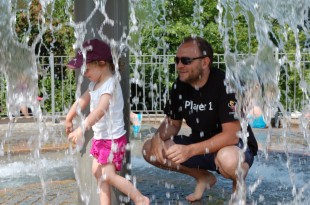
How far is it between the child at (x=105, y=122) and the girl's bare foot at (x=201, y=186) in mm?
556

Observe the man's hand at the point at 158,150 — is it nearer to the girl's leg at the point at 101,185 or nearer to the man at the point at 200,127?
the man at the point at 200,127

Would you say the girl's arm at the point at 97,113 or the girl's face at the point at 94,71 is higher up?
the girl's face at the point at 94,71

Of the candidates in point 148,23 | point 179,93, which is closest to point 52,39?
point 148,23

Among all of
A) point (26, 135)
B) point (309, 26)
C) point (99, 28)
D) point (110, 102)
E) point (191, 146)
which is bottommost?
point (26, 135)

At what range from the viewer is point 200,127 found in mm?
3814

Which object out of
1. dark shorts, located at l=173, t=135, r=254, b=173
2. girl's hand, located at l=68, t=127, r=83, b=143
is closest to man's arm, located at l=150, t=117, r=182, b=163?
dark shorts, located at l=173, t=135, r=254, b=173

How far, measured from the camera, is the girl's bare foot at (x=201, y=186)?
12.3 ft

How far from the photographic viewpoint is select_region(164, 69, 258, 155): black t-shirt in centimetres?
359

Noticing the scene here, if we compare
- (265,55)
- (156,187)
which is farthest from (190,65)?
(265,55)

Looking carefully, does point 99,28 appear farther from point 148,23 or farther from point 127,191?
point 148,23

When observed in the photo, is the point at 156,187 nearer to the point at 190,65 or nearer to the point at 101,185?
the point at 101,185

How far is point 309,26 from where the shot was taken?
603 inches

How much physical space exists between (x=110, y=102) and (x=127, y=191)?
1.92 feet

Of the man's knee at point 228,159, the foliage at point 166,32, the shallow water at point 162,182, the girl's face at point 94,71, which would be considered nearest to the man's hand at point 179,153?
the man's knee at point 228,159
